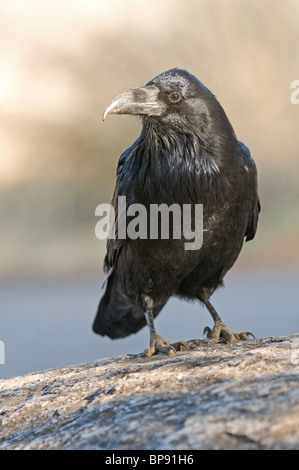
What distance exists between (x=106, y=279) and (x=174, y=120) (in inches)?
68.6

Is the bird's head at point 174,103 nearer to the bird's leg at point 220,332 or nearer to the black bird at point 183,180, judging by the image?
the black bird at point 183,180

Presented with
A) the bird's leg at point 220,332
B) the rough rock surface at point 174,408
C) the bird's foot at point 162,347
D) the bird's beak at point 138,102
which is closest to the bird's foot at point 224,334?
the bird's leg at point 220,332

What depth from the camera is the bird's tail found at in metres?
5.74

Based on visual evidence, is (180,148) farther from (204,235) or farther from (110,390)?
(110,390)

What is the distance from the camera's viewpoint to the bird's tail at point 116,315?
5742 millimetres

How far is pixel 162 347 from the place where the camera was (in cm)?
438

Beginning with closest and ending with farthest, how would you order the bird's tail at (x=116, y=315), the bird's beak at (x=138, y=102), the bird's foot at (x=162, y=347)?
the bird's foot at (x=162, y=347), the bird's beak at (x=138, y=102), the bird's tail at (x=116, y=315)

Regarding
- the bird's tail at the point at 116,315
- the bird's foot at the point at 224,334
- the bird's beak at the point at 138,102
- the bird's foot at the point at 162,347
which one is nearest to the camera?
the bird's foot at the point at 162,347

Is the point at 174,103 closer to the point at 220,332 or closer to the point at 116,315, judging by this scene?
the point at 220,332

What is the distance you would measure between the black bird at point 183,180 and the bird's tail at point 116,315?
0.89m

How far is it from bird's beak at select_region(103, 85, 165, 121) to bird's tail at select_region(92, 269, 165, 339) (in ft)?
5.88

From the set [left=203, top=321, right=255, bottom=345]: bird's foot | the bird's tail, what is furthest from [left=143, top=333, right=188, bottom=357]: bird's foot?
the bird's tail
